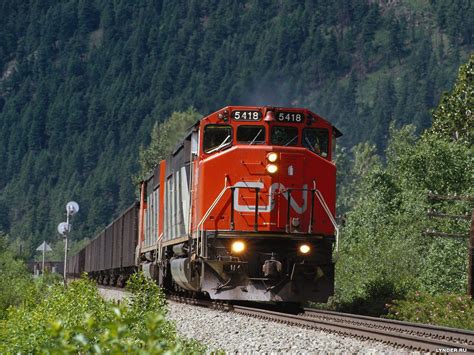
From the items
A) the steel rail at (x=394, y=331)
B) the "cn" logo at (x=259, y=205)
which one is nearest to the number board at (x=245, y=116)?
the "cn" logo at (x=259, y=205)

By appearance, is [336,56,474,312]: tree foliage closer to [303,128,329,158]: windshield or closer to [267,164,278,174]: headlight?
[303,128,329,158]: windshield

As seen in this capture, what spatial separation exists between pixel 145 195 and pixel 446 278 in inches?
394

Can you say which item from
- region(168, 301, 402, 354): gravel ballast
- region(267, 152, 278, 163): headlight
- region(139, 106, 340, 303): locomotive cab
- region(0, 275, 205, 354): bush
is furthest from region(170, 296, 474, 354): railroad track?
region(267, 152, 278, 163): headlight

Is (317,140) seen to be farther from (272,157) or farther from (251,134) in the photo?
(251,134)

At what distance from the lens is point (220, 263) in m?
19.9

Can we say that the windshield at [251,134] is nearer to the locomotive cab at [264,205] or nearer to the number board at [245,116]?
the locomotive cab at [264,205]

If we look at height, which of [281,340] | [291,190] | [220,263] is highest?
[291,190]

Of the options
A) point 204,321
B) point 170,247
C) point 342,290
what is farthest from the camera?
point 342,290

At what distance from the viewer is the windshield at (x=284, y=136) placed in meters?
20.1

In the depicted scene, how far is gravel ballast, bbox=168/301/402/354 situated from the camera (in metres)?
13.0

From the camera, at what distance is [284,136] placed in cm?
2014

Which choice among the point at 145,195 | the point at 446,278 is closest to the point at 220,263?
the point at 446,278

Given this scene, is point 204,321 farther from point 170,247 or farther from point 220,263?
point 170,247

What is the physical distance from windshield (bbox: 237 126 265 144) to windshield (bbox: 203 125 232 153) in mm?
202
